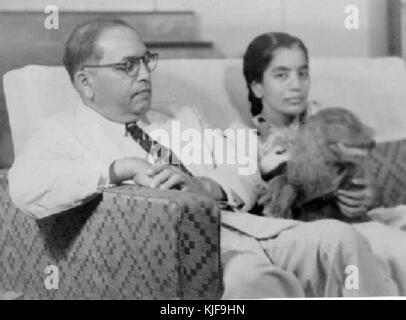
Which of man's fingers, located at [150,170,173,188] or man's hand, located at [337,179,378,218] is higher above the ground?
man's fingers, located at [150,170,173,188]

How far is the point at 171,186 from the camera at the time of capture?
169 cm

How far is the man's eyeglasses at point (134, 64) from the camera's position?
174cm

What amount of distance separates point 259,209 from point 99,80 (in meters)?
0.51

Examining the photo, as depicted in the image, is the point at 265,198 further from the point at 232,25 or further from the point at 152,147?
the point at 232,25

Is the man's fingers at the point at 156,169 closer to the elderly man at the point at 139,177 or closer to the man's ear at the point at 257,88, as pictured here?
the elderly man at the point at 139,177

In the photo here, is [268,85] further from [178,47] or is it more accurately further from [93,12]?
[93,12]

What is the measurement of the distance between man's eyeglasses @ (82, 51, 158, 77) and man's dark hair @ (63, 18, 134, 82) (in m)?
0.02

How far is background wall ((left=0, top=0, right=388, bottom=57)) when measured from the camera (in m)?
1.79

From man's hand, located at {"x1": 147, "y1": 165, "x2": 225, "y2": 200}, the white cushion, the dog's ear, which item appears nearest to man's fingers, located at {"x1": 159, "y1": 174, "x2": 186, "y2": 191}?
man's hand, located at {"x1": 147, "y1": 165, "x2": 225, "y2": 200}

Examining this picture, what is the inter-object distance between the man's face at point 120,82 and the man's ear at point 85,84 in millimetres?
10

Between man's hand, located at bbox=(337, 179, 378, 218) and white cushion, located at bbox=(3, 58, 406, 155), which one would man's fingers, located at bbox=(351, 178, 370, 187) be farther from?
white cushion, located at bbox=(3, 58, 406, 155)

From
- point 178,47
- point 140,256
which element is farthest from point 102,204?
point 178,47

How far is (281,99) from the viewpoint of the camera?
1762mm

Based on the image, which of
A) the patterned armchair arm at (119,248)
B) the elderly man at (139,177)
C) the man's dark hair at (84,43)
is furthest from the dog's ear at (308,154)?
the man's dark hair at (84,43)
